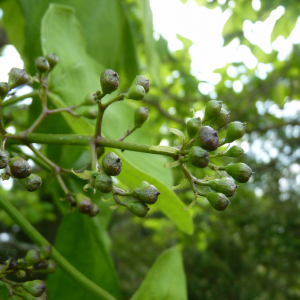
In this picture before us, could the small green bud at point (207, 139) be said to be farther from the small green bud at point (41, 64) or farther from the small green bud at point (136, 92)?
the small green bud at point (41, 64)

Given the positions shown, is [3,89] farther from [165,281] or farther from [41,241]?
[165,281]

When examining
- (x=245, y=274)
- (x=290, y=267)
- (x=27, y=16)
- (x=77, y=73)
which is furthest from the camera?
(x=245, y=274)

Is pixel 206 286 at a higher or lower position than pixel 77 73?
lower

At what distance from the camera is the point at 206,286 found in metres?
5.30

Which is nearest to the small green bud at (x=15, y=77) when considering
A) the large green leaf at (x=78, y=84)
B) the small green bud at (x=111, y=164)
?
the large green leaf at (x=78, y=84)

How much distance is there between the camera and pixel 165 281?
38.4 inches

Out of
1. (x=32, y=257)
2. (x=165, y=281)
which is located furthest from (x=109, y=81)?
(x=165, y=281)

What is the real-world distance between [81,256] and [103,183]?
2.19 ft

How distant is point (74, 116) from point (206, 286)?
5255 millimetres

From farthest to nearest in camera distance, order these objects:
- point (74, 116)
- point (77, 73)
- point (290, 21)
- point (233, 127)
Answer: point (290, 21), point (77, 73), point (74, 116), point (233, 127)

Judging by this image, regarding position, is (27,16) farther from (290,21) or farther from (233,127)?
(290,21)

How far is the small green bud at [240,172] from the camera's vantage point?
54 cm

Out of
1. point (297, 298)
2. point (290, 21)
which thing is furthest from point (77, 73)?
point (297, 298)

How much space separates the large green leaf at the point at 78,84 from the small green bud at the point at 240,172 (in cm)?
28
